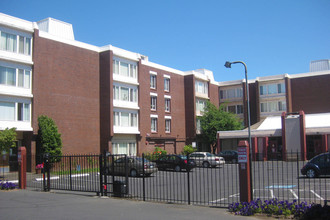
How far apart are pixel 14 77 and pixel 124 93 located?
42.4 feet

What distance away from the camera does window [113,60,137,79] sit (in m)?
37.8

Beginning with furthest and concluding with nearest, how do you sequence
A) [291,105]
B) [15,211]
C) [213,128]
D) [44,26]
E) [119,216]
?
[291,105], [213,128], [44,26], [15,211], [119,216]

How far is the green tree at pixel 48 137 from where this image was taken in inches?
1132

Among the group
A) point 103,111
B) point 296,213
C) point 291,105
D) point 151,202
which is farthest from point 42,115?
point 291,105

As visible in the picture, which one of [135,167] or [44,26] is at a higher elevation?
[44,26]

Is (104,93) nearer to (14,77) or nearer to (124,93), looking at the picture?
(124,93)

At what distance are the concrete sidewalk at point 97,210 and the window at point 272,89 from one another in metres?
44.6

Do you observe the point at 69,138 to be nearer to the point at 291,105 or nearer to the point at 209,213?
the point at 209,213

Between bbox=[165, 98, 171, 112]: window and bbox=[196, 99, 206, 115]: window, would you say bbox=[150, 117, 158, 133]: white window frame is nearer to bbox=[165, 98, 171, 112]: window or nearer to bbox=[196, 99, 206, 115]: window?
bbox=[165, 98, 171, 112]: window

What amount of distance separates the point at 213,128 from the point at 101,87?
19182 mm

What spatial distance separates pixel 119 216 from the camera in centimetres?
1016

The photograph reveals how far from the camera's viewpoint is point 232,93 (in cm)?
5809

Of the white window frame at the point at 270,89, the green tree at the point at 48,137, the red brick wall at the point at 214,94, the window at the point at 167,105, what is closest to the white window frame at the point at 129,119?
the window at the point at 167,105

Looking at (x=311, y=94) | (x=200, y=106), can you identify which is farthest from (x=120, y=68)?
(x=311, y=94)
